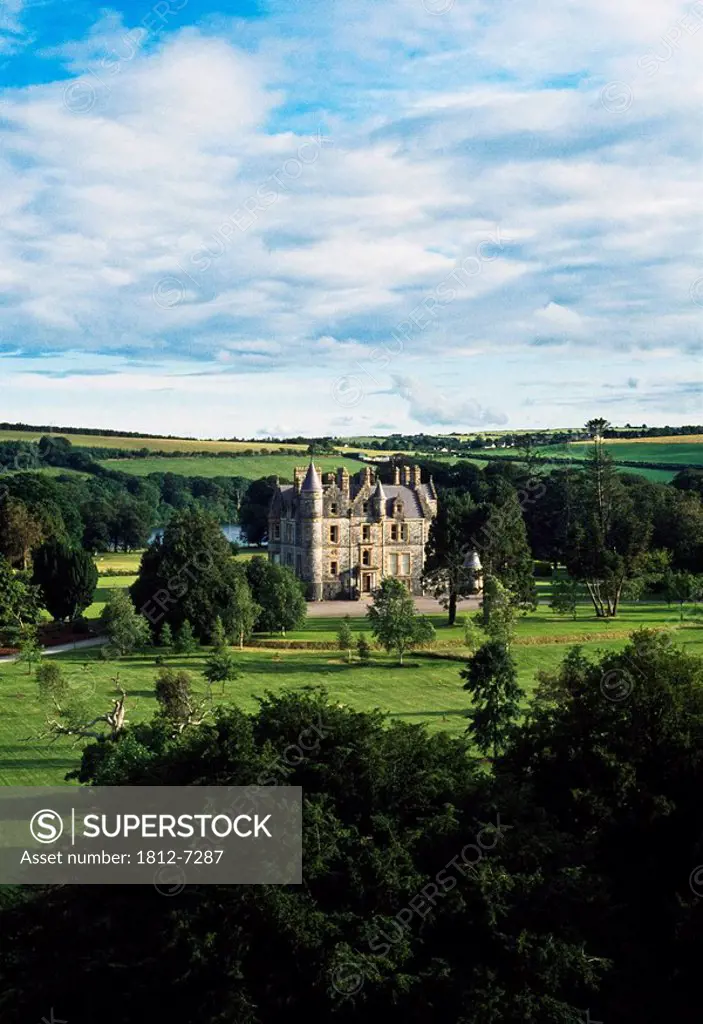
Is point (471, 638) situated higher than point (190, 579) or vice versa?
point (190, 579)

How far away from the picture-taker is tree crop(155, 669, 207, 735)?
32344 millimetres

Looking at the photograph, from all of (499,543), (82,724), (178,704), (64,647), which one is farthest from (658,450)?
(82,724)

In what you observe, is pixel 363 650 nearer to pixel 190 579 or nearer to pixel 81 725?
pixel 190 579

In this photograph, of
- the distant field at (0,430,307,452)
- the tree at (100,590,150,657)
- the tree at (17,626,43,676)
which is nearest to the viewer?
the tree at (17,626,43,676)

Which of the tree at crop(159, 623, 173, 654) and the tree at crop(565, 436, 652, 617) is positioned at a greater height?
the tree at crop(565, 436, 652, 617)

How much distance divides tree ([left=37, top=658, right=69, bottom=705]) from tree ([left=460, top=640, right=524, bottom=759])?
1267 cm

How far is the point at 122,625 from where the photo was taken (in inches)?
1970

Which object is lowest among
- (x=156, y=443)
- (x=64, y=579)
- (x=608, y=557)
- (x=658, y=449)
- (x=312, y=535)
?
(x=64, y=579)

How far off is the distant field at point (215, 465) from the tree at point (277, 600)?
75.4 m

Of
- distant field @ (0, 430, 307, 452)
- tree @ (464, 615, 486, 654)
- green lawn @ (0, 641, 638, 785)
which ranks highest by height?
distant field @ (0, 430, 307, 452)

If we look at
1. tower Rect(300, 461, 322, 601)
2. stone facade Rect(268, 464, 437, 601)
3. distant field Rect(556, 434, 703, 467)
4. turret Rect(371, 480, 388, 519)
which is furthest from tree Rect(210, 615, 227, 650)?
distant field Rect(556, 434, 703, 467)

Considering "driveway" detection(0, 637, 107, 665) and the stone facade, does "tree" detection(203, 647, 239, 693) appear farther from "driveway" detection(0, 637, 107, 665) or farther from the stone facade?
the stone facade

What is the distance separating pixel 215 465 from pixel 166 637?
9322 centimetres

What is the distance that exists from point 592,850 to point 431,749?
3.51 m
